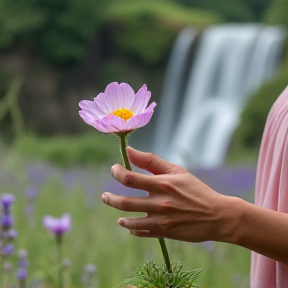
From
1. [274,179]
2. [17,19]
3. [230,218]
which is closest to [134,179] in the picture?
[230,218]

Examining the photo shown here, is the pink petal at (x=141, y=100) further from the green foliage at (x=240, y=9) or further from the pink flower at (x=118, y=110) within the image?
the green foliage at (x=240, y=9)

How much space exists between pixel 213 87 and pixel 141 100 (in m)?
16.7

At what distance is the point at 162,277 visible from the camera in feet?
2.52

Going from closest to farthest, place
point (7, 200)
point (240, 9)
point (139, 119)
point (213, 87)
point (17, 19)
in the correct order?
point (139, 119) → point (7, 200) → point (213, 87) → point (17, 19) → point (240, 9)

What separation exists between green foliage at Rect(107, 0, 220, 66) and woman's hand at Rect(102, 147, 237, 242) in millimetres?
18997

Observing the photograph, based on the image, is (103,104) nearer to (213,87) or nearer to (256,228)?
(256,228)

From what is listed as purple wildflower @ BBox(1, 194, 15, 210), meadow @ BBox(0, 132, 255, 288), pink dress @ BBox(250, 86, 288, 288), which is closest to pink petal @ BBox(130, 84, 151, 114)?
pink dress @ BBox(250, 86, 288, 288)

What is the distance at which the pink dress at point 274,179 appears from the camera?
108 centimetres

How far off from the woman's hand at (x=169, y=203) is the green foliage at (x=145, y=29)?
19.0 meters

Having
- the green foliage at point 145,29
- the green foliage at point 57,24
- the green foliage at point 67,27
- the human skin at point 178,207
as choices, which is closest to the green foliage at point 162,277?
the human skin at point 178,207

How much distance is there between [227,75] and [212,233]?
16.5 meters

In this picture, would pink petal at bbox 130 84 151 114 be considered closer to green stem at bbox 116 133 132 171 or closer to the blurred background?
green stem at bbox 116 133 132 171

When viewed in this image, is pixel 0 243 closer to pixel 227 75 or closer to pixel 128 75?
pixel 227 75

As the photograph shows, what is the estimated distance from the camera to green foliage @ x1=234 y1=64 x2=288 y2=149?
43.1 feet
